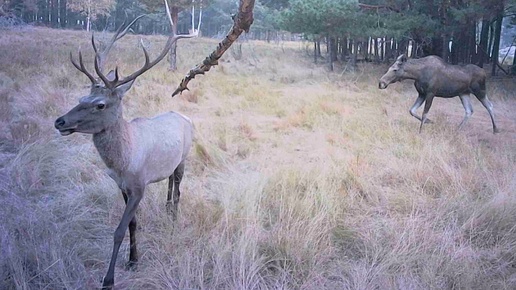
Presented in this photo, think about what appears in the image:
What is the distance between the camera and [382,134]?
7.95 m

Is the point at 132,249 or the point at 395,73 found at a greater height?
the point at 395,73

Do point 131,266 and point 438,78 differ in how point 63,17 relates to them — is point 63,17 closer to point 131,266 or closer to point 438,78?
point 438,78

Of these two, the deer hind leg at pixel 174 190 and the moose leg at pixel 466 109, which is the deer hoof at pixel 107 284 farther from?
the moose leg at pixel 466 109

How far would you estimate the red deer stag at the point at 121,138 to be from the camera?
3.25 m

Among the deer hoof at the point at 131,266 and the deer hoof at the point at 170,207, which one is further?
the deer hoof at the point at 170,207

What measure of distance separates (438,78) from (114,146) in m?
7.32

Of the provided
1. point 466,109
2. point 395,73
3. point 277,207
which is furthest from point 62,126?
point 466,109

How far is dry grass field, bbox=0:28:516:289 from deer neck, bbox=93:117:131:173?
0.70 m

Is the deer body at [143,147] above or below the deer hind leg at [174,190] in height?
above

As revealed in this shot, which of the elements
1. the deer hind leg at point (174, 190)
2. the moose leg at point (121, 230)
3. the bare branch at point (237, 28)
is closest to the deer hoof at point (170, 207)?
the deer hind leg at point (174, 190)

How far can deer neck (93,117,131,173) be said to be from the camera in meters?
3.34

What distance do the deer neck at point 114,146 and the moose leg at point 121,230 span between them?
0.72ft

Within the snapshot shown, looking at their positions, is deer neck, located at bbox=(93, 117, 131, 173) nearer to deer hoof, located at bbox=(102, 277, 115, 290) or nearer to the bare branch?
deer hoof, located at bbox=(102, 277, 115, 290)

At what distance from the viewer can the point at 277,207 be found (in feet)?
15.1
